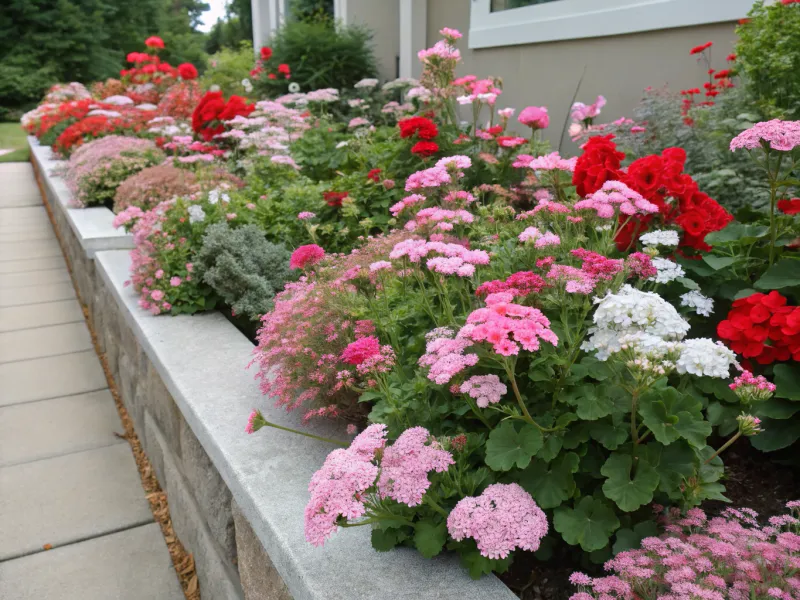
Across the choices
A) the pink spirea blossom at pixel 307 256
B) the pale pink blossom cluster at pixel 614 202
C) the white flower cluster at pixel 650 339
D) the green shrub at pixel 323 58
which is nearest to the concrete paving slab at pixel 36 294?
the pink spirea blossom at pixel 307 256

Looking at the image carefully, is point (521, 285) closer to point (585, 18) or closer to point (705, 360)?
point (705, 360)

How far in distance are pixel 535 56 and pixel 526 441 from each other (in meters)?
4.71

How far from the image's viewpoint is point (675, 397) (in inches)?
53.4

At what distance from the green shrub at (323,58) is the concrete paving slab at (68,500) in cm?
609

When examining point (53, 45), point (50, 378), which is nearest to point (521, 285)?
point (50, 378)

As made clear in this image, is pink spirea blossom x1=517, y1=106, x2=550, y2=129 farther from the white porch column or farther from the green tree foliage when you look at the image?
the green tree foliage

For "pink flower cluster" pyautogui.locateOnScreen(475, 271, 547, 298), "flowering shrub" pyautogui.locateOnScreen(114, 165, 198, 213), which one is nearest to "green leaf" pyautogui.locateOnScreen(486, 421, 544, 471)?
"pink flower cluster" pyautogui.locateOnScreen(475, 271, 547, 298)

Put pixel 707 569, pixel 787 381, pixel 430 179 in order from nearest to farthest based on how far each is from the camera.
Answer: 1. pixel 707 569
2. pixel 787 381
3. pixel 430 179

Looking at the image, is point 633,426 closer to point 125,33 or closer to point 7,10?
point 7,10

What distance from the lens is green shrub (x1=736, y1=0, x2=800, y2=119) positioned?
8.93ft

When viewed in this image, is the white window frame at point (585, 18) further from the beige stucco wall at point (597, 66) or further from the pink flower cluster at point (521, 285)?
the pink flower cluster at point (521, 285)

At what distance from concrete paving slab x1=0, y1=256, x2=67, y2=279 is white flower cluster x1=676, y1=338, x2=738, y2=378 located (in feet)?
19.5

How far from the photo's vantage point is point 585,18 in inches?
185

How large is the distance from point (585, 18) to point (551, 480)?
426 centimetres
